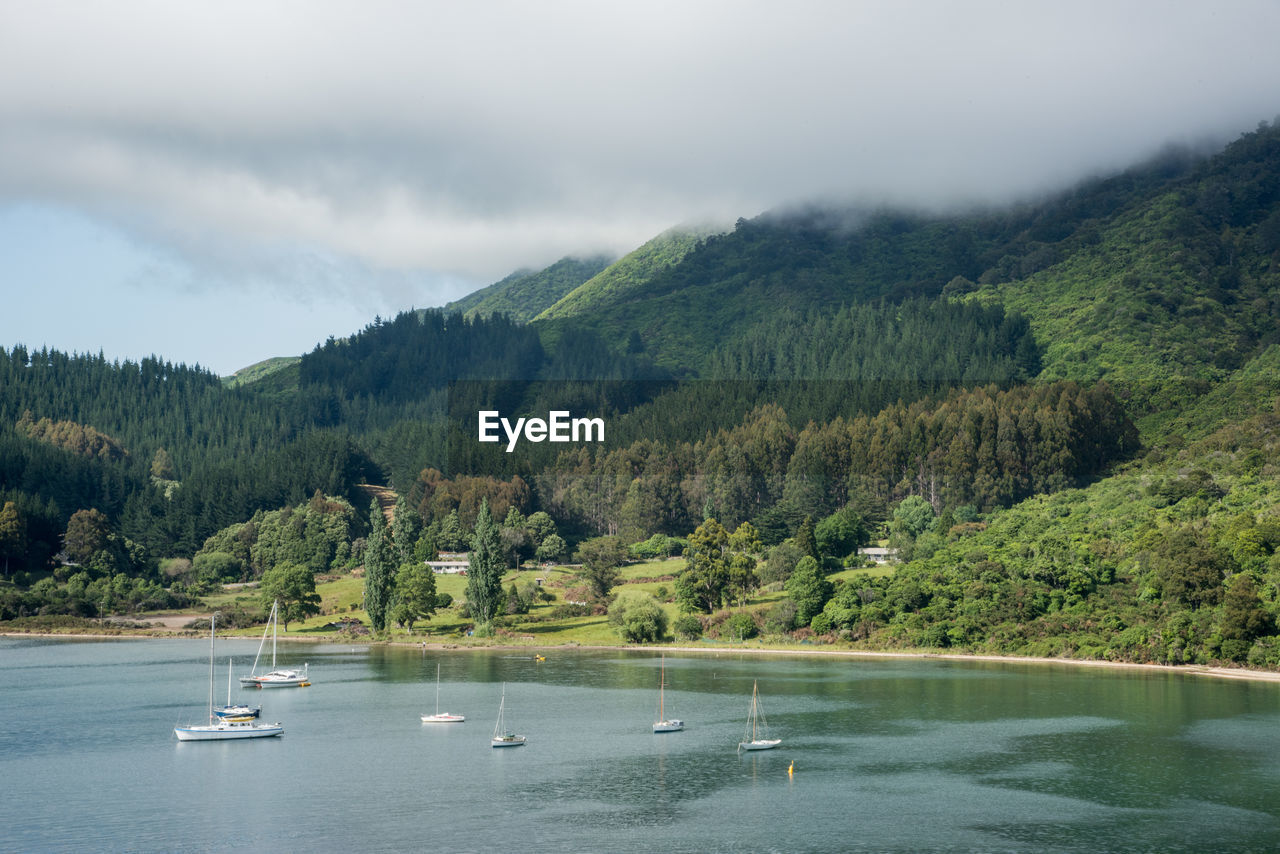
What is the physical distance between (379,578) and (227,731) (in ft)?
195

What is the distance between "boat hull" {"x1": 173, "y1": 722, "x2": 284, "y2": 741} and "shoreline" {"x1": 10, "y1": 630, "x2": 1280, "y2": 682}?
168 feet

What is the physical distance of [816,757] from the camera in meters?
76.6

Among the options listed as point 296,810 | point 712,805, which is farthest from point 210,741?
point 712,805

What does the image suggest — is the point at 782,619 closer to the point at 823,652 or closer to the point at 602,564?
the point at 823,652

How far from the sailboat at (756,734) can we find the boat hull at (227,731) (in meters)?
32.7

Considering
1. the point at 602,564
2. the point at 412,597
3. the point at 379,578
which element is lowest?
the point at 412,597

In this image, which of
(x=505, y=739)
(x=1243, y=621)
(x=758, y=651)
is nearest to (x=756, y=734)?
(x=505, y=739)

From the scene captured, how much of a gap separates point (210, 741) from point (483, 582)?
59.5 m

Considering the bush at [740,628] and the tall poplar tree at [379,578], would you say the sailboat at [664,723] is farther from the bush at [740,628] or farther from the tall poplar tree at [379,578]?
the tall poplar tree at [379,578]

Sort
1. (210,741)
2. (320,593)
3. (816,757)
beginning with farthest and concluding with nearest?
(320,593) < (210,741) < (816,757)

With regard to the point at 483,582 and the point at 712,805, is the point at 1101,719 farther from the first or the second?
the point at 483,582

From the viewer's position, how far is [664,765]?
246 ft

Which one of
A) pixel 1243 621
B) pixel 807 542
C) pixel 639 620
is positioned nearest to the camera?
pixel 1243 621

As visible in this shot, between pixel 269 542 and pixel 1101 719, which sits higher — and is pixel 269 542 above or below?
above
